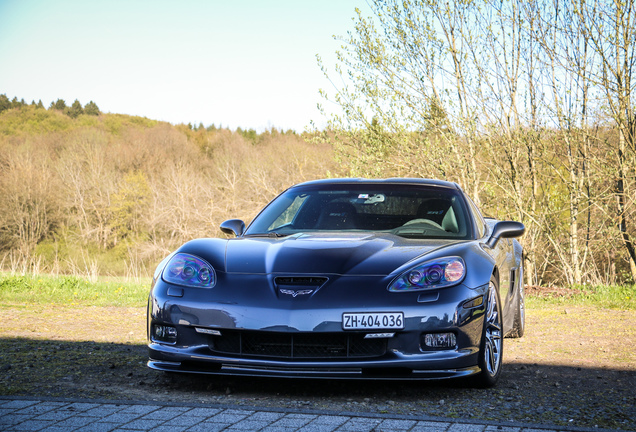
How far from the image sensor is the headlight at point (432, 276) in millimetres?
3900

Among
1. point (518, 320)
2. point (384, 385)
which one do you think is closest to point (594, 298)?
point (518, 320)

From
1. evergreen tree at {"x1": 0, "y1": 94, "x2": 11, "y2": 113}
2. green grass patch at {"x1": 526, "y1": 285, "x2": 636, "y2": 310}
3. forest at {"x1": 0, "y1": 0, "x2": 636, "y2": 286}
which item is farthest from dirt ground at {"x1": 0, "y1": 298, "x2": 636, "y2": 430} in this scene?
evergreen tree at {"x1": 0, "y1": 94, "x2": 11, "y2": 113}

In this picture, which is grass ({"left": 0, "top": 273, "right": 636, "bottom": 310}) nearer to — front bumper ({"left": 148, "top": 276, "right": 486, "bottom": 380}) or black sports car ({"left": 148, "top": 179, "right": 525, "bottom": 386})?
black sports car ({"left": 148, "top": 179, "right": 525, "bottom": 386})

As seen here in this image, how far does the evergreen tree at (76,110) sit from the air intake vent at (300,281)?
86.2 m

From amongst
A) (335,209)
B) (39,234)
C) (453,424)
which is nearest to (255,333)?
(453,424)

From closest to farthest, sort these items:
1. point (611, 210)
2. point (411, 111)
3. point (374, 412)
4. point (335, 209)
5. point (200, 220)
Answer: point (374, 412)
point (335, 209)
point (611, 210)
point (411, 111)
point (200, 220)

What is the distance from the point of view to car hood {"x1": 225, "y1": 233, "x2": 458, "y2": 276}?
402 cm

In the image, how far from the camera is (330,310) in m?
3.74

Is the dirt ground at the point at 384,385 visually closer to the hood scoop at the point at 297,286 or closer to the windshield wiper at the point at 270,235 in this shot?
the hood scoop at the point at 297,286

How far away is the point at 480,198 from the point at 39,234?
4901 centimetres

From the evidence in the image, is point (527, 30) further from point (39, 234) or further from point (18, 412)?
point (39, 234)

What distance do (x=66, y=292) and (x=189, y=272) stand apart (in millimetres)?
7056

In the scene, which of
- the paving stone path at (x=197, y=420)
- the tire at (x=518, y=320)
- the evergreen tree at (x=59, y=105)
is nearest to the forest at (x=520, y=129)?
the tire at (x=518, y=320)

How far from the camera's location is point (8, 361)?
5.01 m
